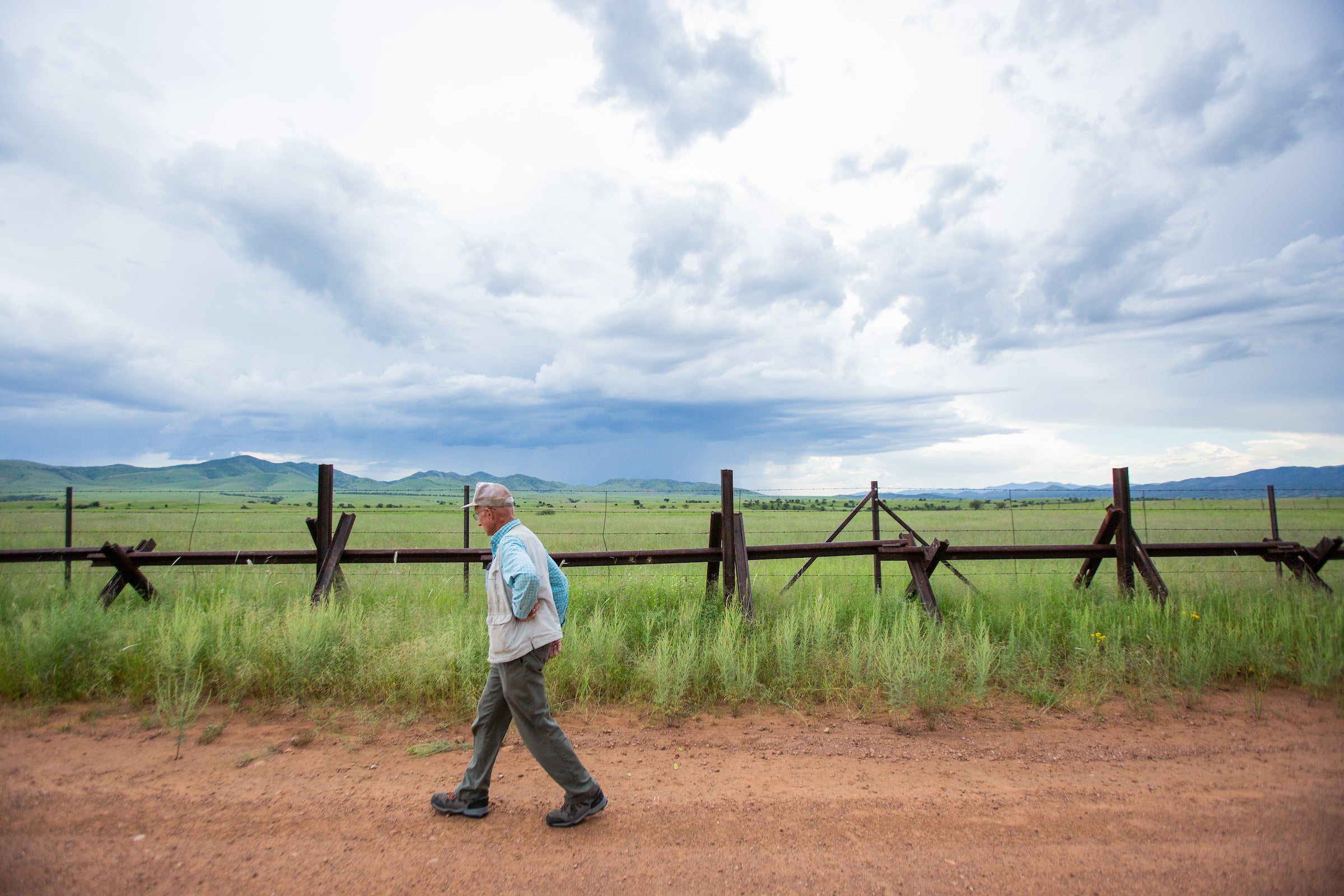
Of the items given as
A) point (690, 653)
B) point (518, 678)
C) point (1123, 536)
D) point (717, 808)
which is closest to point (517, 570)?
point (518, 678)

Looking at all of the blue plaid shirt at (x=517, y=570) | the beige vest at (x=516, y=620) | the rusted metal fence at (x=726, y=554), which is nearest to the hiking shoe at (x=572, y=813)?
the beige vest at (x=516, y=620)

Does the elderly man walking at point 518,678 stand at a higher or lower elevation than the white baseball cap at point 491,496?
lower

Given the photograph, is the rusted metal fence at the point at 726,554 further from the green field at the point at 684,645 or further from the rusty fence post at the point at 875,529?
the rusty fence post at the point at 875,529

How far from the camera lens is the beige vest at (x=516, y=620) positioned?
4195 mm

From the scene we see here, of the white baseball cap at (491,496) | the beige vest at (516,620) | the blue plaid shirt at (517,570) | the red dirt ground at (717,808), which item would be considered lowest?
the red dirt ground at (717,808)

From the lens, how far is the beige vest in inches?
165

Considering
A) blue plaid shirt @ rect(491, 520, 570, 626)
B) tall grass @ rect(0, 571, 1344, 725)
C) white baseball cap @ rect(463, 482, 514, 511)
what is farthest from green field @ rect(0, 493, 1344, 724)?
white baseball cap @ rect(463, 482, 514, 511)

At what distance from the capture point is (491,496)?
4422mm

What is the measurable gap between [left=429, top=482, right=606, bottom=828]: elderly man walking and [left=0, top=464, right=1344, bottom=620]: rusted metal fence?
11.6 feet

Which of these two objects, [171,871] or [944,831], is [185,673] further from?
[944,831]

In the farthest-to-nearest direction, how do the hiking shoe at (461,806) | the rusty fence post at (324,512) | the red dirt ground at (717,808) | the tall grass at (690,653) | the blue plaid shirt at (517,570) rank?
the rusty fence post at (324,512) < the tall grass at (690,653) < the hiking shoe at (461,806) < the blue plaid shirt at (517,570) < the red dirt ground at (717,808)

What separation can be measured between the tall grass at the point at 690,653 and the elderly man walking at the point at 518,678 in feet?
6.53

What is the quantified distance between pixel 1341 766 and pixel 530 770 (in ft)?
20.8

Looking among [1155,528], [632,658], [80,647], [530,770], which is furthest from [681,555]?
[1155,528]
